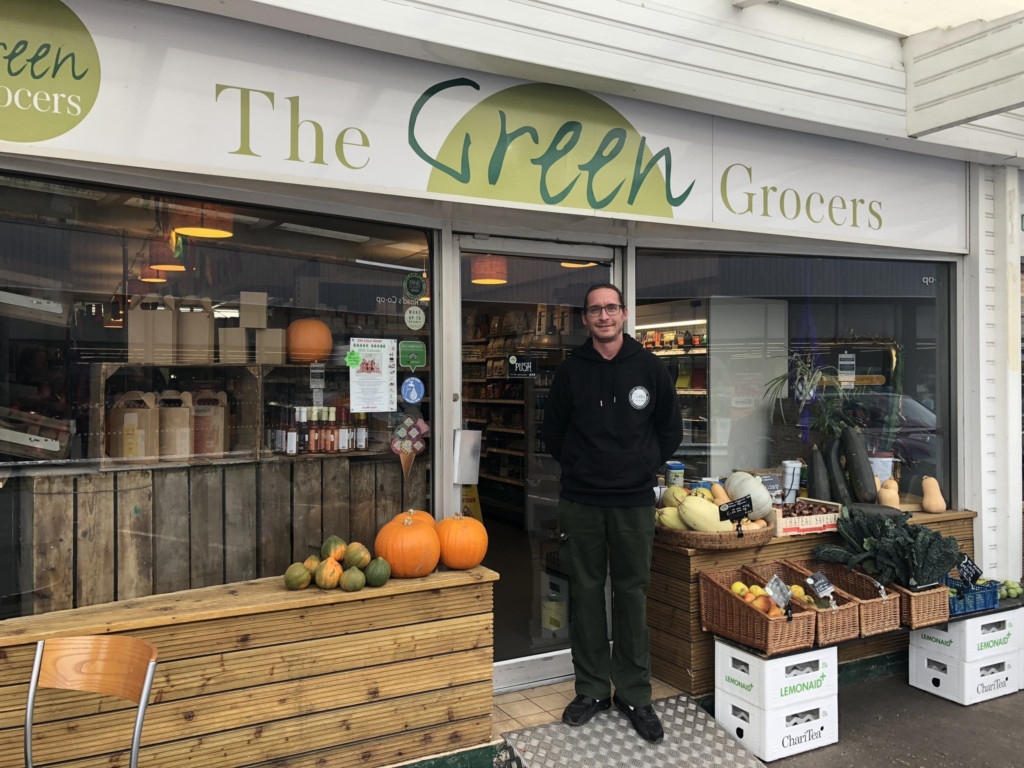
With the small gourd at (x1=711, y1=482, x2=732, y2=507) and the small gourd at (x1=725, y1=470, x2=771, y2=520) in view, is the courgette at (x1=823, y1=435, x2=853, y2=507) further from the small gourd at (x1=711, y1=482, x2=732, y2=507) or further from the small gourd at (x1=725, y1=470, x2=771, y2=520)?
the small gourd at (x1=711, y1=482, x2=732, y2=507)

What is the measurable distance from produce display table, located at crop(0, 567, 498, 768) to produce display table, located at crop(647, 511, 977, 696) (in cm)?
125

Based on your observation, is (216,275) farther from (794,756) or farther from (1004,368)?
(1004,368)

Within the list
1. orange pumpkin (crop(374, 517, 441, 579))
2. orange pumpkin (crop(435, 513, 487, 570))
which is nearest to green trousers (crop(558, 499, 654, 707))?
orange pumpkin (crop(435, 513, 487, 570))

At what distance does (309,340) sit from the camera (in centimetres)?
383

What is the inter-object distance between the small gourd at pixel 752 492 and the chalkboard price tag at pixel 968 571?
1170mm

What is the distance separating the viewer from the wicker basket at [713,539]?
422 centimetres

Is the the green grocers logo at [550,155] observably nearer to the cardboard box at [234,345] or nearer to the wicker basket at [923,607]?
the cardboard box at [234,345]

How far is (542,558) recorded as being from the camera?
4.63m

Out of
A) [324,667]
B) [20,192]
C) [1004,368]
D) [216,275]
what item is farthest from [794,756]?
[20,192]

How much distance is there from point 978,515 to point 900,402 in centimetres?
91

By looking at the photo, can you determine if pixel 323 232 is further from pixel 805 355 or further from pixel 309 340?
pixel 805 355

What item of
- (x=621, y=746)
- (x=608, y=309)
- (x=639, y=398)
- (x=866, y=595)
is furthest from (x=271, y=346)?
(x=866, y=595)

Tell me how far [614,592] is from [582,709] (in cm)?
58

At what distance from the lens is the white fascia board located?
3.32 meters
